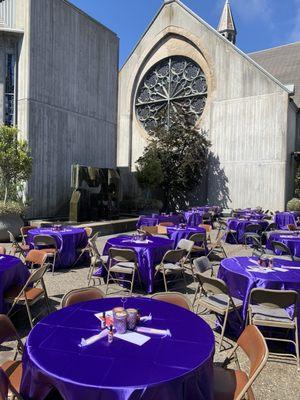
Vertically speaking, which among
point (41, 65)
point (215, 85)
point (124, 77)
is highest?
point (124, 77)

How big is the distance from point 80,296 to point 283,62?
32222 millimetres

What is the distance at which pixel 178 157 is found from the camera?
2316cm

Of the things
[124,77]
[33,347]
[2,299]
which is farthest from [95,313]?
[124,77]

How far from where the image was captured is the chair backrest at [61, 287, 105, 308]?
3783 millimetres

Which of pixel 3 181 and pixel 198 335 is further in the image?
pixel 3 181

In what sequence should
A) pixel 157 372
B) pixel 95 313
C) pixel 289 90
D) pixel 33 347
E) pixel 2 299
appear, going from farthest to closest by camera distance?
pixel 289 90 < pixel 2 299 < pixel 95 313 < pixel 33 347 < pixel 157 372

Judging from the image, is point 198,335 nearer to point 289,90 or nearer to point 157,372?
point 157,372

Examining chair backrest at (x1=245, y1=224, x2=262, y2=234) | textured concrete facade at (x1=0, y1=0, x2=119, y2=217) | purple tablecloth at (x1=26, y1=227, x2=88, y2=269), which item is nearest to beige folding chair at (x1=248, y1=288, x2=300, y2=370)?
purple tablecloth at (x1=26, y1=227, x2=88, y2=269)

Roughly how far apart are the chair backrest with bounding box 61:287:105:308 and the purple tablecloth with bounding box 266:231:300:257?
6.16 m

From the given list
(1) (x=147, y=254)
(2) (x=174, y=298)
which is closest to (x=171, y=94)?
(1) (x=147, y=254)

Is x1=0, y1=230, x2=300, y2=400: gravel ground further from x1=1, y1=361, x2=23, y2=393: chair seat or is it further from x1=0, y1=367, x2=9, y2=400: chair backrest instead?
x1=0, y1=367, x2=9, y2=400: chair backrest

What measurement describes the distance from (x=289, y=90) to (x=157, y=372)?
844 inches

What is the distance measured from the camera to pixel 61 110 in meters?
16.2

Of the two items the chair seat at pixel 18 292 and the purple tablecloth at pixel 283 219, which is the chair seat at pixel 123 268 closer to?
the chair seat at pixel 18 292
